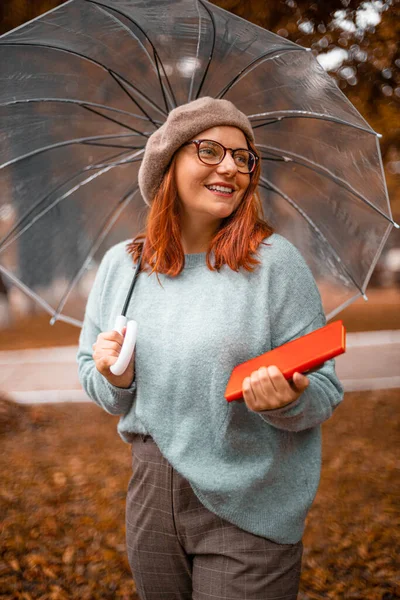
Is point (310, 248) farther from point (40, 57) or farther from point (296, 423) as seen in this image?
point (40, 57)

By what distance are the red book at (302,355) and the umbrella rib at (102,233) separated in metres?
1.05

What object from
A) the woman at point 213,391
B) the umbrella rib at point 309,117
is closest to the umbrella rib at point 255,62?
the umbrella rib at point 309,117

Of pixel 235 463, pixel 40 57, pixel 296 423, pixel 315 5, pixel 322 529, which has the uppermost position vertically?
pixel 315 5

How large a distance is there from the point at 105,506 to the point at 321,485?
→ 6.05 feet

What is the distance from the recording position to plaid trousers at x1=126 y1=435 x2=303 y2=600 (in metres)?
1.79

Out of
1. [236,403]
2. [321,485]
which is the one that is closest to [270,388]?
[236,403]

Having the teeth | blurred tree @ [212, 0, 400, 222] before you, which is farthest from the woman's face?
blurred tree @ [212, 0, 400, 222]

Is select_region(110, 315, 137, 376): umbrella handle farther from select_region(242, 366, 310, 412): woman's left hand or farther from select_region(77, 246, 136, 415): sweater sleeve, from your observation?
select_region(242, 366, 310, 412): woman's left hand

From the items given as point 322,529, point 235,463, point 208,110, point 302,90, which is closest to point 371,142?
point 302,90

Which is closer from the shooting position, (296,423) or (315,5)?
(296,423)

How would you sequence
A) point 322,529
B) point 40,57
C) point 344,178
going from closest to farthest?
point 40,57, point 344,178, point 322,529

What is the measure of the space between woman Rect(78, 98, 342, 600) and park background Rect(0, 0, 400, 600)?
Answer: 2291 millimetres

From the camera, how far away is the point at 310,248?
242 cm

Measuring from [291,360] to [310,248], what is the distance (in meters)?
1.00
